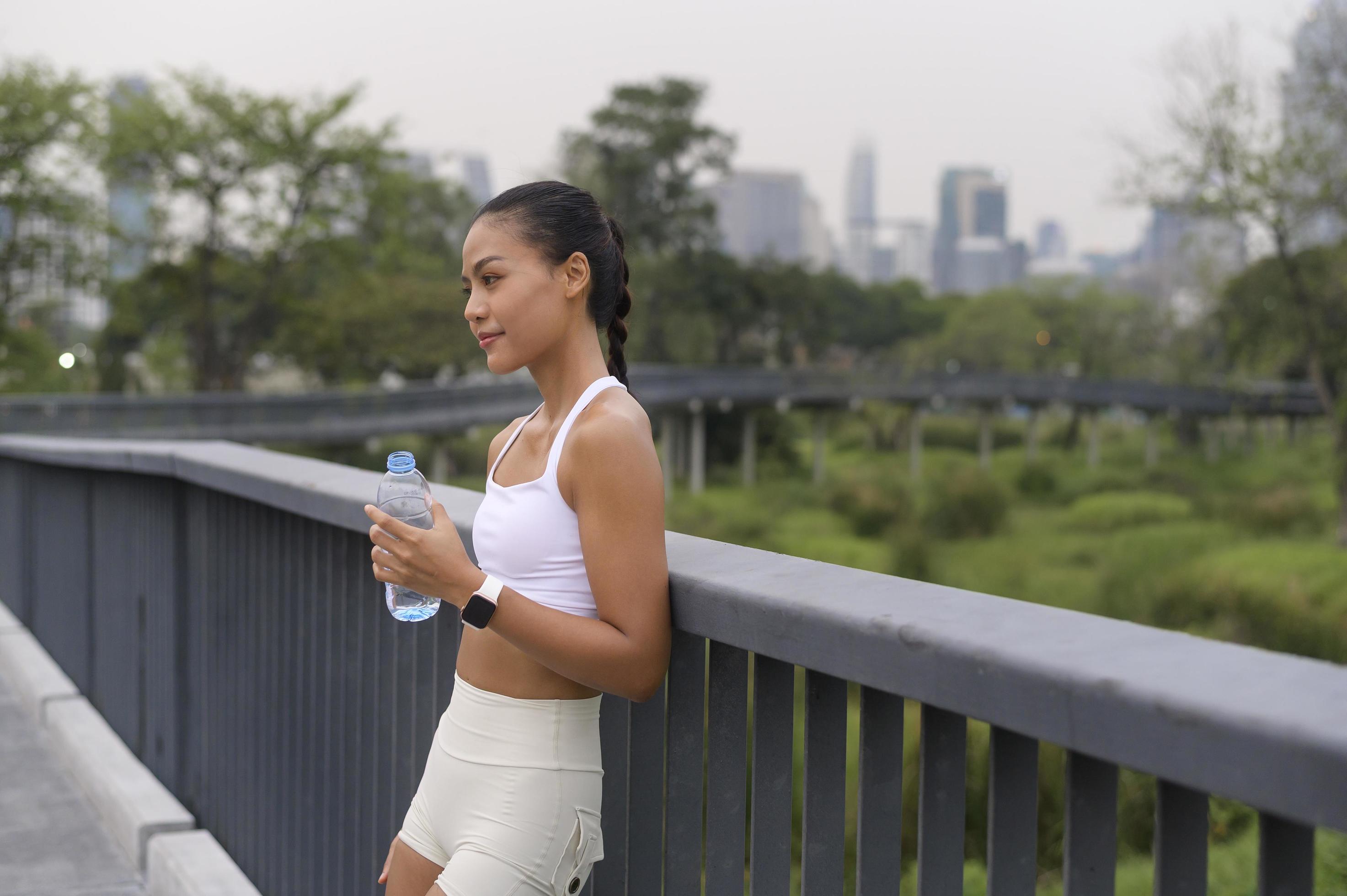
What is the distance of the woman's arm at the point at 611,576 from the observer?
199 cm

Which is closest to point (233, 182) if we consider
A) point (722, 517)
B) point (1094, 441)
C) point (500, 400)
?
point (500, 400)

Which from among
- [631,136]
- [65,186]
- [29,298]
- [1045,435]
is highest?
[631,136]

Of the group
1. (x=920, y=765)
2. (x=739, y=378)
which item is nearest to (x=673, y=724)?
(x=920, y=765)

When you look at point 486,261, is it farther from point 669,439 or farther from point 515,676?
point 669,439

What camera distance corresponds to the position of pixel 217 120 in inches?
1720

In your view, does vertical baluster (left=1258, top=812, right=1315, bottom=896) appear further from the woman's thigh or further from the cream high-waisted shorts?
the woman's thigh

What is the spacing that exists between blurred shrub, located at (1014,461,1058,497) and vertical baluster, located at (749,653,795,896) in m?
58.5

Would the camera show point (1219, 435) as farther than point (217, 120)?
Yes

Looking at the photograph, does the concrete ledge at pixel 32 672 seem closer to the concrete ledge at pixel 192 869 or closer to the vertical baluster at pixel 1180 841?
the concrete ledge at pixel 192 869

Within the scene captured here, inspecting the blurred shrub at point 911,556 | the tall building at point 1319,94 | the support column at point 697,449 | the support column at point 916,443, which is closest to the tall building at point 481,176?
the blurred shrub at point 911,556

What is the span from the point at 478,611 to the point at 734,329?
224ft

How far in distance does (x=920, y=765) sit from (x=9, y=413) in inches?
956

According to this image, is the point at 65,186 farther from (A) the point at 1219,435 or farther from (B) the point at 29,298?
(A) the point at 1219,435

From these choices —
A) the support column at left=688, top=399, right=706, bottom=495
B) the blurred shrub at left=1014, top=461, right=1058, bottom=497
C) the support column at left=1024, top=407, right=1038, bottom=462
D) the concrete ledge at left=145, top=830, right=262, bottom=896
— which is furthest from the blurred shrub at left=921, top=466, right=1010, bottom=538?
the concrete ledge at left=145, top=830, right=262, bottom=896
